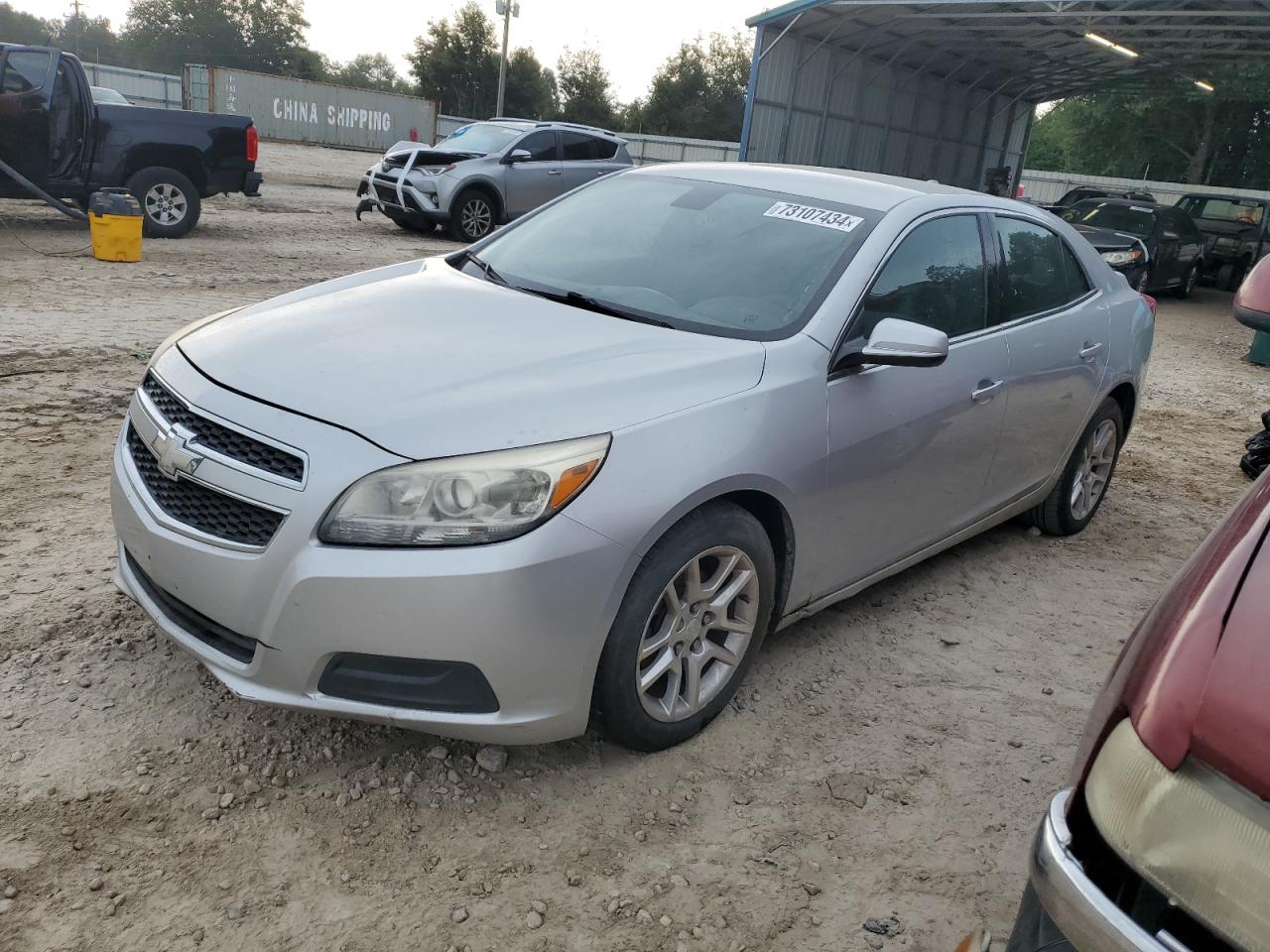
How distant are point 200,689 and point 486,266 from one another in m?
1.79

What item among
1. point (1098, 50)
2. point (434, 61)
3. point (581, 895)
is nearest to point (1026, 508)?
point (581, 895)

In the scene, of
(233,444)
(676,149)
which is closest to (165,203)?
(233,444)

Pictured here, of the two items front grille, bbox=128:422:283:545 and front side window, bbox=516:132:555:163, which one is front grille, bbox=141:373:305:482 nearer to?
front grille, bbox=128:422:283:545

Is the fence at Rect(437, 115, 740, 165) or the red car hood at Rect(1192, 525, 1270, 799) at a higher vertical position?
the fence at Rect(437, 115, 740, 165)

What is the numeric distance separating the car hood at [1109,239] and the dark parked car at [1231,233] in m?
5.42

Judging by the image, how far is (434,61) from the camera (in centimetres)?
5341

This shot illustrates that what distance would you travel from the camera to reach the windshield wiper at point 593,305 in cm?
325

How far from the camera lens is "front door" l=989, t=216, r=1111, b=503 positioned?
407 centimetres

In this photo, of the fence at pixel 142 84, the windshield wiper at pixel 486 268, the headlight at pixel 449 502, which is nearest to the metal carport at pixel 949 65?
the windshield wiper at pixel 486 268

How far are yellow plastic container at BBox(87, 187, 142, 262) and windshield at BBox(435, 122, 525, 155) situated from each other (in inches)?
208

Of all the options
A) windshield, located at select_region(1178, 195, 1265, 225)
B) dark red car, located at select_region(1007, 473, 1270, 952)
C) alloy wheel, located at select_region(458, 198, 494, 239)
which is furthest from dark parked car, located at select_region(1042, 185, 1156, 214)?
dark red car, located at select_region(1007, 473, 1270, 952)

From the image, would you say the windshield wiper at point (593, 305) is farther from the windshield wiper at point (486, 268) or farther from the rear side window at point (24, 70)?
the rear side window at point (24, 70)

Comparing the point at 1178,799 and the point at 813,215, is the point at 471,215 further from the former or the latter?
the point at 1178,799

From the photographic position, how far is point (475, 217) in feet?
46.0
